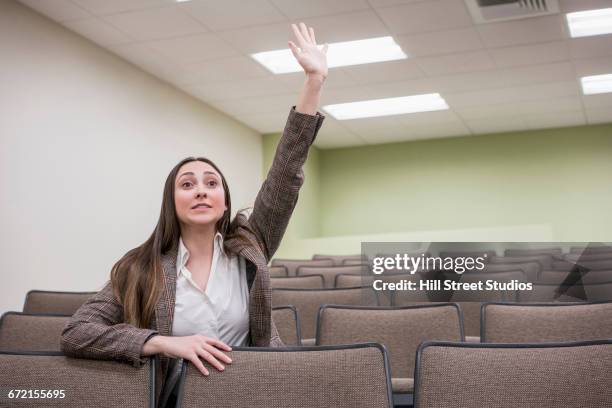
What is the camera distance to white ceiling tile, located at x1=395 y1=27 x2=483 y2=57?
6.34 metres

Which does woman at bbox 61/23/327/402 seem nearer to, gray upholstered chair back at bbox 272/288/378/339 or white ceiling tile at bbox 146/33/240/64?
gray upholstered chair back at bbox 272/288/378/339

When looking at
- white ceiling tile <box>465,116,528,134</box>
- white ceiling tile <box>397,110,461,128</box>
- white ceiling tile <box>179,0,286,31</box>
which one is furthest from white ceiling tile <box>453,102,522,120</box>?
white ceiling tile <box>179,0,286,31</box>

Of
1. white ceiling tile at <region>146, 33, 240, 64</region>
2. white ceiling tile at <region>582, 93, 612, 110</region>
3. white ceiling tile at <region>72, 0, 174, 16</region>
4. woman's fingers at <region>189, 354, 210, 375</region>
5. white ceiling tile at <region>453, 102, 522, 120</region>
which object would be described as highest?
white ceiling tile at <region>582, 93, 612, 110</region>

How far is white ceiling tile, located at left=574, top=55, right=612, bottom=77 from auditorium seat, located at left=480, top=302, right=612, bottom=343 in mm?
5391

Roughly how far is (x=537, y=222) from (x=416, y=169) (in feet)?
7.12

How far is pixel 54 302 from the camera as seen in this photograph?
3.38 m

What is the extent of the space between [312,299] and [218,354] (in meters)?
1.97

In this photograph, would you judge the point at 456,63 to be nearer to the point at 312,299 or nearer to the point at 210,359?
the point at 312,299

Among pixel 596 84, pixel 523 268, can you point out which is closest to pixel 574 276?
pixel 523 268

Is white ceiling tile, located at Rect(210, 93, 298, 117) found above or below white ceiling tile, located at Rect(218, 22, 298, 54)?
below

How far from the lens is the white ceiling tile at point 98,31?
6004 mm

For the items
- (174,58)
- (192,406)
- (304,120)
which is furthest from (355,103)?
(192,406)

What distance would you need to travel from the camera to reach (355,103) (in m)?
8.88

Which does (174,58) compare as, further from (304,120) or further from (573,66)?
(304,120)
